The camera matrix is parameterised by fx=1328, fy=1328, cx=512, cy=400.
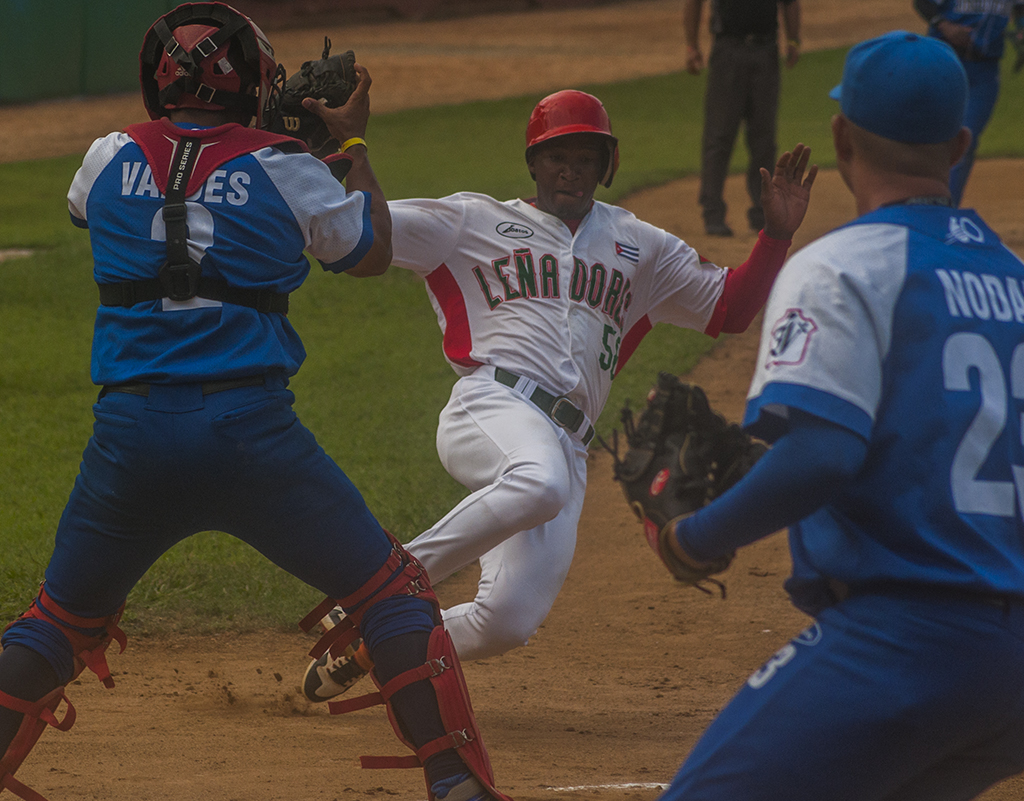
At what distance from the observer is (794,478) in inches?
88.5

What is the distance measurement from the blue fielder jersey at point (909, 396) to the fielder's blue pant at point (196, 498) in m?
1.31

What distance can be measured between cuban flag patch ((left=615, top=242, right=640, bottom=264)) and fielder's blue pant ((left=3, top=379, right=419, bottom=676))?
1.76m

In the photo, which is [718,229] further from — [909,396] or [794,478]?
[794,478]

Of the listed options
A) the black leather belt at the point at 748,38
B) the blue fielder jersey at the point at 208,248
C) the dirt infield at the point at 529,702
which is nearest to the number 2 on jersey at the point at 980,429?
the blue fielder jersey at the point at 208,248

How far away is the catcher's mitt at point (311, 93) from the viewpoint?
148 inches

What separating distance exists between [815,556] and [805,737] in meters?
0.34

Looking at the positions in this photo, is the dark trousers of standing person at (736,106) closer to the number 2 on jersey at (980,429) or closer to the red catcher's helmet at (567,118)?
the red catcher's helmet at (567,118)

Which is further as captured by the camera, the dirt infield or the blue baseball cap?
the dirt infield

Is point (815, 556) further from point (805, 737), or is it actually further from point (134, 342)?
point (134, 342)

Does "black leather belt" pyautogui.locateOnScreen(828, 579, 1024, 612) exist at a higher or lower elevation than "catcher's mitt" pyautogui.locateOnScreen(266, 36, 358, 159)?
lower

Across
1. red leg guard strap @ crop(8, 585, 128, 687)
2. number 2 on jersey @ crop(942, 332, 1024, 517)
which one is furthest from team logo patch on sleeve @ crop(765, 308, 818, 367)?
red leg guard strap @ crop(8, 585, 128, 687)

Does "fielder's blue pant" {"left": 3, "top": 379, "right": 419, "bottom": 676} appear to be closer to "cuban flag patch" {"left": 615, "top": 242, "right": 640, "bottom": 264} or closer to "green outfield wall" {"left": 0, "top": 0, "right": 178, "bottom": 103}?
"cuban flag patch" {"left": 615, "top": 242, "right": 640, "bottom": 264}

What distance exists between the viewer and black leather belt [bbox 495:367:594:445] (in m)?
4.57

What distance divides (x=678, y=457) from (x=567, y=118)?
216 centimetres
